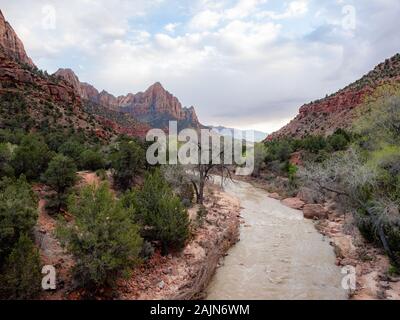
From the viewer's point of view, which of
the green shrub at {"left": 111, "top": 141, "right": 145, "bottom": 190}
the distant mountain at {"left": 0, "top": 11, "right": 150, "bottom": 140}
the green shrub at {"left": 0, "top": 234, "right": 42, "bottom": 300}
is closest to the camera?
the green shrub at {"left": 0, "top": 234, "right": 42, "bottom": 300}

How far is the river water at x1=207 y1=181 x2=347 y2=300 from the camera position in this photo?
11438 millimetres

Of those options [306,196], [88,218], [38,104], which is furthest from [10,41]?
[88,218]

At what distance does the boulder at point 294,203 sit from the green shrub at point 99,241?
19066 millimetres

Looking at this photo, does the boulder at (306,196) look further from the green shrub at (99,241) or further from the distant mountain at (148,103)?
the distant mountain at (148,103)

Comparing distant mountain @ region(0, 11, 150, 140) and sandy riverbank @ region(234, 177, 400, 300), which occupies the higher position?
distant mountain @ region(0, 11, 150, 140)

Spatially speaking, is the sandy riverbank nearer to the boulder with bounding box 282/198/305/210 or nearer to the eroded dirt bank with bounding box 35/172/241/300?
the boulder with bounding box 282/198/305/210

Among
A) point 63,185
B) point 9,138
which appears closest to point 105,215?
point 63,185

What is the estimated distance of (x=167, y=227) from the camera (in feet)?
43.3

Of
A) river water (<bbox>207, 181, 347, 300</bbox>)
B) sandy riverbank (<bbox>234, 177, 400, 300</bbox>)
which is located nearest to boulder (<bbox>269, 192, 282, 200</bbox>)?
river water (<bbox>207, 181, 347, 300</bbox>)

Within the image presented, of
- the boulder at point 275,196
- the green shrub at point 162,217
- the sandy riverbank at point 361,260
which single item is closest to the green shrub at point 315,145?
the boulder at point 275,196

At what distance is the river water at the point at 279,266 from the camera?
11438 millimetres

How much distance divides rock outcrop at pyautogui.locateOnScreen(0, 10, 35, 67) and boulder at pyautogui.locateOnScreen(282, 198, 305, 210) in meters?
70.4
